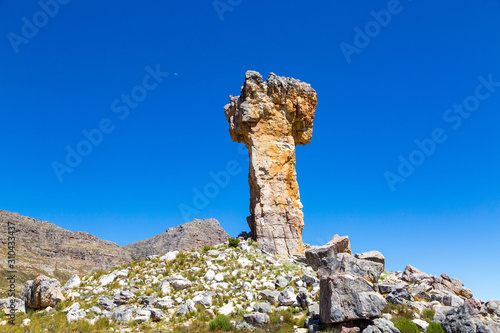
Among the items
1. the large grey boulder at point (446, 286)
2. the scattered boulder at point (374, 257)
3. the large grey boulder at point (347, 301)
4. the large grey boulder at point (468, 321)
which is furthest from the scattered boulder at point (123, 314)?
the large grey boulder at point (446, 286)

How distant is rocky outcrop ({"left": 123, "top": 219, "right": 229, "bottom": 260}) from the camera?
11193cm

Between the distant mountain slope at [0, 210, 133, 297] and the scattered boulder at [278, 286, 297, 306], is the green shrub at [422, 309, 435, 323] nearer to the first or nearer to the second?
the scattered boulder at [278, 286, 297, 306]

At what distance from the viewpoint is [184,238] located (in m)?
112

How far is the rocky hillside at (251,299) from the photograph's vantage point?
16734mm

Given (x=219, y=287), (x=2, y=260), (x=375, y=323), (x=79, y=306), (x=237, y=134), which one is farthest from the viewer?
(x=2, y=260)

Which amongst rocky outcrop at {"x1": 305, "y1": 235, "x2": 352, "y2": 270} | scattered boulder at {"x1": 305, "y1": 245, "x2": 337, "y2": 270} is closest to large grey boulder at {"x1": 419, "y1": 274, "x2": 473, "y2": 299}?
rocky outcrop at {"x1": 305, "y1": 235, "x2": 352, "y2": 270}

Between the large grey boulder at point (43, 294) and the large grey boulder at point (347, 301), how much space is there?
1509 cm

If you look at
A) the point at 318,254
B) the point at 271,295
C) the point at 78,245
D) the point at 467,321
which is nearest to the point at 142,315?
the point at 271,295

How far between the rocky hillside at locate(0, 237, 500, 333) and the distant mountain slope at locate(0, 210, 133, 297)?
69416 millimetres

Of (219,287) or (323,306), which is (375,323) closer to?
(323,306)

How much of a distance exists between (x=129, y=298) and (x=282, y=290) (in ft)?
28.3

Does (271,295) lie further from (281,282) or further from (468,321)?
(468,321)

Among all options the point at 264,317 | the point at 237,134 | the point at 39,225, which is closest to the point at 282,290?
the point at 264,317

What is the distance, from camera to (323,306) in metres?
17.5
